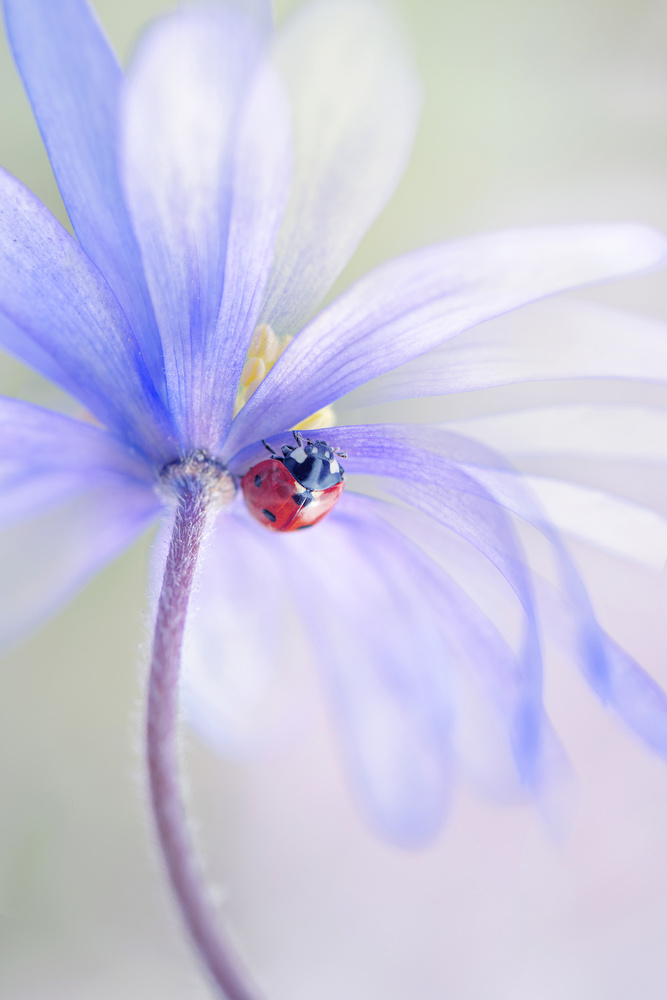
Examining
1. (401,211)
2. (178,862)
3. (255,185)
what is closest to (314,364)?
(255,185)

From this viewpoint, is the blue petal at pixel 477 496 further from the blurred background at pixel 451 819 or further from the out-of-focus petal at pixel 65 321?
the blurred background at pixel 451 819

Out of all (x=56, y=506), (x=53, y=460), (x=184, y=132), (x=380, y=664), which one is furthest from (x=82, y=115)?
(x=380, y=664)

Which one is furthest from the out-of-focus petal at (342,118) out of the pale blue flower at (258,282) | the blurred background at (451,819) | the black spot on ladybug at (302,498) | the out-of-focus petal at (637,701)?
the blurred background at (451,819)

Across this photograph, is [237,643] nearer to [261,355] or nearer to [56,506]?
[56,506]

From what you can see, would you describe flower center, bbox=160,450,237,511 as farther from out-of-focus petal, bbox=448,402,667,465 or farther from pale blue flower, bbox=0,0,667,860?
out-of-focus petal, bbox=448,402,667,465

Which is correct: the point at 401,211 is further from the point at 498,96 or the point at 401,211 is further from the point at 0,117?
the point at 0,117

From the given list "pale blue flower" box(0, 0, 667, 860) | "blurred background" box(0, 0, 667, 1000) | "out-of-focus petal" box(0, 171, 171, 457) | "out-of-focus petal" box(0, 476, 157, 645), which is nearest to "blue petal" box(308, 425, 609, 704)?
"pale blue flower" box(0, 0, 667, 860)

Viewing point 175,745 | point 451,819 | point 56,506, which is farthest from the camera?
point 451,819
